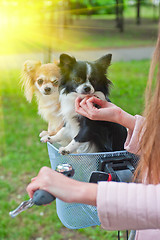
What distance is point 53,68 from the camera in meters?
0.98

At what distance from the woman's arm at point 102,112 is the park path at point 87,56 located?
0.53 ft

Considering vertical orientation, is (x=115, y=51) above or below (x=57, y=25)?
below

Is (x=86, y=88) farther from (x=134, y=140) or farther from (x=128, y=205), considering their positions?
(x=128, y=205)

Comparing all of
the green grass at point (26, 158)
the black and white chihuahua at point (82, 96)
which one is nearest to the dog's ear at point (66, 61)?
the black and white chihuahua at point (82, 96)

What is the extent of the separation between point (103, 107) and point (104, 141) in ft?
0.38

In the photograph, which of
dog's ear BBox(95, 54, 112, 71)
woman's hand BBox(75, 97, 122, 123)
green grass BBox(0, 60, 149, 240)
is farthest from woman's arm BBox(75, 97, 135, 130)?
green grass BBox(0, 60, 149, 240)

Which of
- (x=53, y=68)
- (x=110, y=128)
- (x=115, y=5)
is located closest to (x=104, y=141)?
→ (x=110, y=128)

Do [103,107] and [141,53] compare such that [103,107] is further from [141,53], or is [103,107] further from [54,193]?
[141,53]

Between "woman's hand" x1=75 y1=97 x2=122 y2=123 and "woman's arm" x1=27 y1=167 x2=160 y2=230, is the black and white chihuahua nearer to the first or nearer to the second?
"woman's hand" x1=75 y1=97 x2=122 y2=123

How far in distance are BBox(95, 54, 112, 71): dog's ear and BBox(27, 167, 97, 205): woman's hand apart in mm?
379

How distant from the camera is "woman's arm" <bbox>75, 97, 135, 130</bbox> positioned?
0.97 meters

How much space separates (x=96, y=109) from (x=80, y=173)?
229 mm

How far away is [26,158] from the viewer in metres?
3.27

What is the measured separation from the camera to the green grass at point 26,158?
7.63 ft
